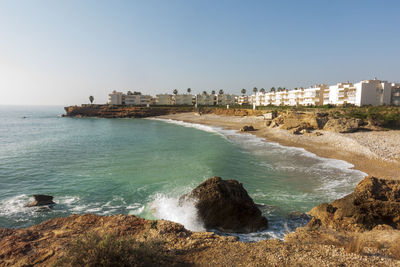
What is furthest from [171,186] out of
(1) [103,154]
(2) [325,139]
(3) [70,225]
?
(2) [325,139]

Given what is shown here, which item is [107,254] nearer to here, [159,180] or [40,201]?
[40,201]

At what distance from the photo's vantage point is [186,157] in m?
26.2

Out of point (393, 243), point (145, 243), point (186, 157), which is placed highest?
point (145, 243)

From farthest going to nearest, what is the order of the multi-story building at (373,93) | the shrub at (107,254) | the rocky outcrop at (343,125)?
1. the multi-story building at (373,93)
2. the rocky outcrop at (343,125)
3. the shrub at (107,254)

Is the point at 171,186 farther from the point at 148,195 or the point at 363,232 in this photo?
the point at 363,232

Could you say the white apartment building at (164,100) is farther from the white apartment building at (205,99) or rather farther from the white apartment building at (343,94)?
the white apartment building at (343,94)

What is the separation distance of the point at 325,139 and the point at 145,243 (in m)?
32.0

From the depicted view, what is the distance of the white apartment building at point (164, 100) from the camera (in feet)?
481

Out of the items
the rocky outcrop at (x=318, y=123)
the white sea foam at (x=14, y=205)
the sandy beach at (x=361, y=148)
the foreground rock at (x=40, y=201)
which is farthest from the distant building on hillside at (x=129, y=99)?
the foreground rock at (x=40, y=201)

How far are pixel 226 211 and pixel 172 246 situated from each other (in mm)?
3779

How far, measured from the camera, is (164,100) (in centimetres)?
14725

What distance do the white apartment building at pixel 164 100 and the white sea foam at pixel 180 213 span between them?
137637 mm

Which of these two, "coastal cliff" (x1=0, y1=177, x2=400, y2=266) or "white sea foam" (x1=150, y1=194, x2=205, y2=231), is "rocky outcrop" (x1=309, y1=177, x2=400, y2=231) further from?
"white sea foam" (x1=150, y1=194, x2=205, y2=231)

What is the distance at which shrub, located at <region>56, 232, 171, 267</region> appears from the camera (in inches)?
199
